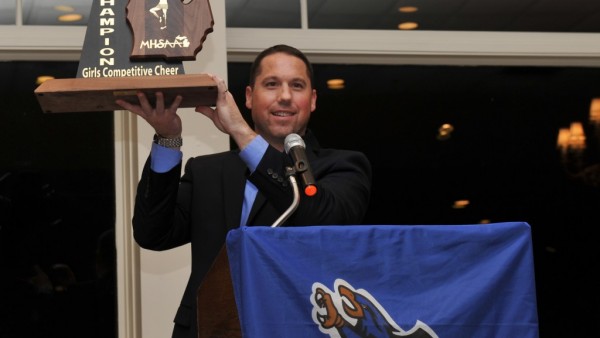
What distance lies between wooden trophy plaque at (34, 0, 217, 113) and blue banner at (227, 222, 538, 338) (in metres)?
0.53

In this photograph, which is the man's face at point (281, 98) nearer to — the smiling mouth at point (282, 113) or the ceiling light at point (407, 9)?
the smiling mouth at point (282, 113)

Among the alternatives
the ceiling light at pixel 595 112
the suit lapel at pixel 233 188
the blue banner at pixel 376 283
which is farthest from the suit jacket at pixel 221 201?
the ceiling light at pixel 595 112

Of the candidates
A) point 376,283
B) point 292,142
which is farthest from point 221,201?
point 376,283

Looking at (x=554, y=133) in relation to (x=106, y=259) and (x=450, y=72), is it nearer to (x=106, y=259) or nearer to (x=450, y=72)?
(x=450, y=72)

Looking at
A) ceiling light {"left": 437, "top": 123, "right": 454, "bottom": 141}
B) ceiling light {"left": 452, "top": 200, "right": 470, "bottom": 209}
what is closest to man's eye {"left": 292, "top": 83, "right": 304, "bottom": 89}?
ceiling light {"left": 437, "top": 123, "right": 454, "bottom": 141}

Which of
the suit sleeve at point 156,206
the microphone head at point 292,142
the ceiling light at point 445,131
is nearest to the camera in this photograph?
the microphone head at point 292,142

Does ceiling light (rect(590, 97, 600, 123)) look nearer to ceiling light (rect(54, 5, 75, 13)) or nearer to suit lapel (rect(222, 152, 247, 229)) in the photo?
ceiling light (rect(54, 5, 75, 13))

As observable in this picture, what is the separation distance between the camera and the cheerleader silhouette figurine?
2752mm

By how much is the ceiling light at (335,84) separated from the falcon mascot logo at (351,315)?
2476 millimetres

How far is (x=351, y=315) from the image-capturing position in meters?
2.14

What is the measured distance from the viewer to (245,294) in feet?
7.04

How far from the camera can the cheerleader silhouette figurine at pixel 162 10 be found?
2752 mm

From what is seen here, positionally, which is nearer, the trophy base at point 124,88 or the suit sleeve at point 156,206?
the trophy base at point 124,88

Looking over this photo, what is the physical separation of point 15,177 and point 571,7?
2.23 metres
